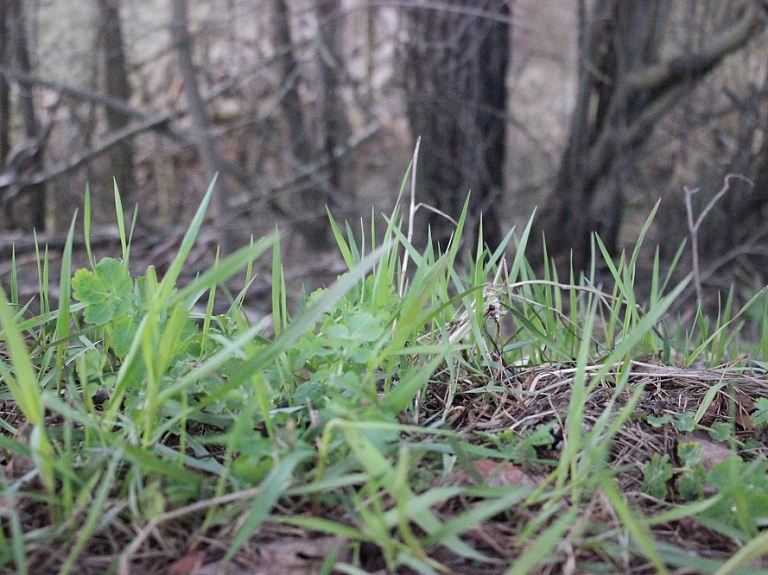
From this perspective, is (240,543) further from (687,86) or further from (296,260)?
(296,260)

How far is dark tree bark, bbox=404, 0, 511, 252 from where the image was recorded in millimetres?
4930

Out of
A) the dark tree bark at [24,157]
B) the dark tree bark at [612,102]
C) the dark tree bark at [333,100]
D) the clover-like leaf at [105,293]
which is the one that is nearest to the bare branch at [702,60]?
the dark tree bark at [612,102]

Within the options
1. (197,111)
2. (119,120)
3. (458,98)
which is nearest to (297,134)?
(197,111)

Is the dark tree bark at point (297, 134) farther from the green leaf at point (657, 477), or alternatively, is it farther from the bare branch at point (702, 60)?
the green leaf at point (657, 477)

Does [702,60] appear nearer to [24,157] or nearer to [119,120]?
[24,157]

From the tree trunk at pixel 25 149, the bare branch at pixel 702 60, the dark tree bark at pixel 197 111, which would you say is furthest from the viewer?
the tree trunk at pixel 25 149

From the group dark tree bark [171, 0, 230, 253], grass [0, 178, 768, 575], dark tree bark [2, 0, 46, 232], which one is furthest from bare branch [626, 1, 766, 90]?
dark tree bark [2, 0, 46, 232]

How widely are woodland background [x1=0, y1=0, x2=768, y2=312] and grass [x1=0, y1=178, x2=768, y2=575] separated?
7.59ft

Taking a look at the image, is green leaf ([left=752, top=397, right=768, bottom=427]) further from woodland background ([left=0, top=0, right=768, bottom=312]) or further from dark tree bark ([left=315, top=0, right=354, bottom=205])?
dark tree bark ([left=315, top=0, right=354, bottom=205])

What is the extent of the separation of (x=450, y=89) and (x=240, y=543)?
15.2 ft

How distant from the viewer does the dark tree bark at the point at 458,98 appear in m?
4.93

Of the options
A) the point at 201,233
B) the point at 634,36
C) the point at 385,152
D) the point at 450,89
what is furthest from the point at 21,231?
the point at 634,36

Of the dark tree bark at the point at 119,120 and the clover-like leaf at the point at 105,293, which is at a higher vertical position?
the clover-like leaf at the point at 105,293

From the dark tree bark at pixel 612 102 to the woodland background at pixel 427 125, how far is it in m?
0.01
